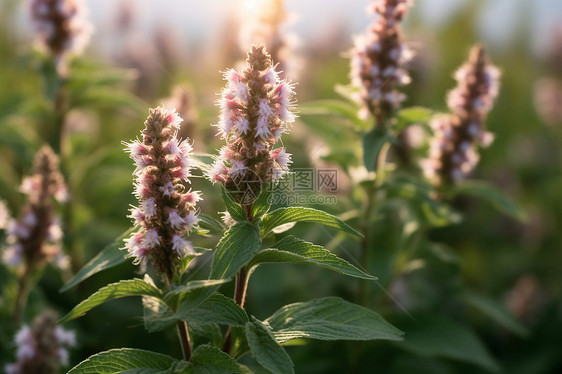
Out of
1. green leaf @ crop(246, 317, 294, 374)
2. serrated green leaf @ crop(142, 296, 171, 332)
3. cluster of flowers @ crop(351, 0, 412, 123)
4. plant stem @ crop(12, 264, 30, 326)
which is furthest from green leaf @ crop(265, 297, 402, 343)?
plant stem @ crop(12, 264, 30, 326)

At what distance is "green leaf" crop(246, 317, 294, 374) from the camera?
168 cm

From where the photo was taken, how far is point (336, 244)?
10.1ft

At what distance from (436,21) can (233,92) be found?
427 inches

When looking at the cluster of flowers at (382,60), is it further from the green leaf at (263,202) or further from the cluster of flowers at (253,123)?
the green leaf at (263,202)

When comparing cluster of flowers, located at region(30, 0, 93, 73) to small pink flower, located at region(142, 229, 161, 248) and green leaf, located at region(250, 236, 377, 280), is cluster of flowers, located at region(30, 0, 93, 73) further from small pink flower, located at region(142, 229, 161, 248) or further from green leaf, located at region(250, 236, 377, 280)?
green leaf, located at region(250, 236, 377, 280)

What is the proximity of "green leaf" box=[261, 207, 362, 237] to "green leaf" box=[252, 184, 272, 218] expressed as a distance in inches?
1.3

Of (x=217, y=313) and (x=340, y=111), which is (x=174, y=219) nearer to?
(x=217, y=313)

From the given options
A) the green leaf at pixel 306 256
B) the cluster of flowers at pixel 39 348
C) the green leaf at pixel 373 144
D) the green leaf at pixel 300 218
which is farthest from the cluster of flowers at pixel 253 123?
the cluster of flowers at pixel 39 348

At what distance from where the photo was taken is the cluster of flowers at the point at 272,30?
3830 millimetres

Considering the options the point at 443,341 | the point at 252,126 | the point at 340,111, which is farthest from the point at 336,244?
the point at 252,126

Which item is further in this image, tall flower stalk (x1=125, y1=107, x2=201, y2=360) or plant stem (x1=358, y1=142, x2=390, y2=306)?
plant stem (x1=358, y1=142, x2=390, y2=306)

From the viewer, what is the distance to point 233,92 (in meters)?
1.88

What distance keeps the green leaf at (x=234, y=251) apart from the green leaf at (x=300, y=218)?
0.12m

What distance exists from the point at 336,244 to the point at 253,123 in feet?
4.44
